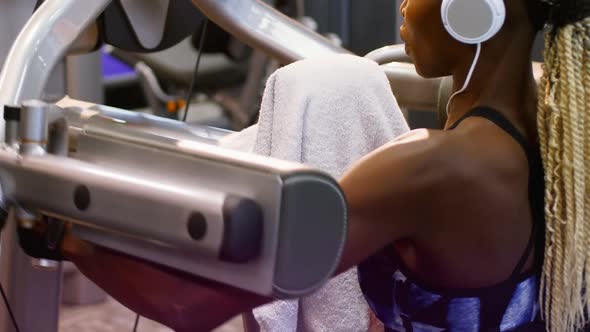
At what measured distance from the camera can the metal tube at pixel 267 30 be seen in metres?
1.58

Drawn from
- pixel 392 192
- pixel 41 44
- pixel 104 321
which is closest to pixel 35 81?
pixel 41 44

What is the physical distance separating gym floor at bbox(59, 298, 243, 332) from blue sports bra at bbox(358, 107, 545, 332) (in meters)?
1.78

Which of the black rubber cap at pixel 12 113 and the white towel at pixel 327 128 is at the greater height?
the black rubber cap at pixel 12 113

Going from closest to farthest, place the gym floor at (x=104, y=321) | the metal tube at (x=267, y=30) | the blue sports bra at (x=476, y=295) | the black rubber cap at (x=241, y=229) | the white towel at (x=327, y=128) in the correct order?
the black rubber cap at (x=241, y=229)
the blue sports bra at (x=476, y=295)
the white towel at (x=327, y=128)
the metal tube at (x=267, y=30)
the gym floor at (x=104, y=321)

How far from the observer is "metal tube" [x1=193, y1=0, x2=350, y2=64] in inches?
62.1

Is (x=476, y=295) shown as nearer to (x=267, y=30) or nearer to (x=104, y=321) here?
(x=267, y=30)

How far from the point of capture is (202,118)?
241 inches

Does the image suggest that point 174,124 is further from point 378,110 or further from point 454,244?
point 454,244

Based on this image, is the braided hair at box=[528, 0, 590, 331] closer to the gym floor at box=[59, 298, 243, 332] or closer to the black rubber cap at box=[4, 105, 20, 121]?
the black rubber cap at box=[4, 105, 20, 121]

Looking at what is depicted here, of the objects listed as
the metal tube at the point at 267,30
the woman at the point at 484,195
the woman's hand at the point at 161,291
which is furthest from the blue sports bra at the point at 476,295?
the metal tube at the point at 267,30

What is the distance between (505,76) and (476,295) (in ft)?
0.81

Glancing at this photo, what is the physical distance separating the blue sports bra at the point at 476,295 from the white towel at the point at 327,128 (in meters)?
0.14

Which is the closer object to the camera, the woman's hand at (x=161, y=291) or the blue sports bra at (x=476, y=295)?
the woman's hand at (x=161, y=291)

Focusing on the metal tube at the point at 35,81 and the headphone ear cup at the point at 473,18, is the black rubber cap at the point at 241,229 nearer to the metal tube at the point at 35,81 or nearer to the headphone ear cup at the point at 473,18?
the headphone ear cup at the point at 473,18
